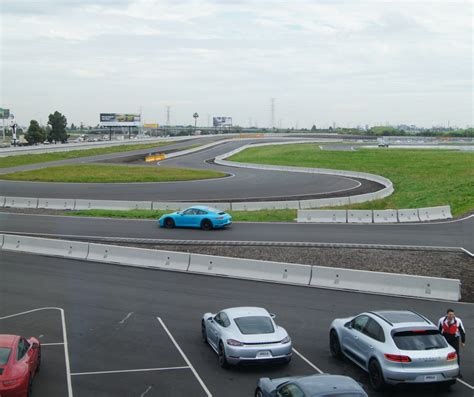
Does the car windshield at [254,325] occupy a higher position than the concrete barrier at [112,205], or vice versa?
the car windshield at [254,325]

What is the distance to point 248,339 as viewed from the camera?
1225 centimetres

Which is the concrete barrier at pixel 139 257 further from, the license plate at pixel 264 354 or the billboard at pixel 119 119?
the billboard at pixel 119 119

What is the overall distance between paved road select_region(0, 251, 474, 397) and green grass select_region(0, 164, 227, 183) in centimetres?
3048

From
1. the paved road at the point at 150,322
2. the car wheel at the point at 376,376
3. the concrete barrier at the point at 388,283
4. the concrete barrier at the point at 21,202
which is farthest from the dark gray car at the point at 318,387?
the concrete barrier at the point at 21,202

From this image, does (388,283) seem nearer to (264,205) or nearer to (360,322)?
(360,322)

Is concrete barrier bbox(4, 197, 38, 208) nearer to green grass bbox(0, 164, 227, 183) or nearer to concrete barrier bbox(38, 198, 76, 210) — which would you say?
concrete barrier bbox(38, 198, 76, 210)

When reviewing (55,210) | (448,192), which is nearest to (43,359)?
(55,210)

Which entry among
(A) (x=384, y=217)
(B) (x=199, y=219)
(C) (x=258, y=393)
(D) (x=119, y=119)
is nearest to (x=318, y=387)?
(C) (x=258, y=393)

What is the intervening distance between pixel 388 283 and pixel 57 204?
83.3 feet

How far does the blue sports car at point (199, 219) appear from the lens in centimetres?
2944

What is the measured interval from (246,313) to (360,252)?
11.2 m

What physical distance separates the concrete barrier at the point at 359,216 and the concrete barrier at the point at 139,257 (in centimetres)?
1289

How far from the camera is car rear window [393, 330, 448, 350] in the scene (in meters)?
11.0

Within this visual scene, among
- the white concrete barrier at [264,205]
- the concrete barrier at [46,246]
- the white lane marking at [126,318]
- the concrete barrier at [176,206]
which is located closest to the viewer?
the white lane marking at [126,318]
